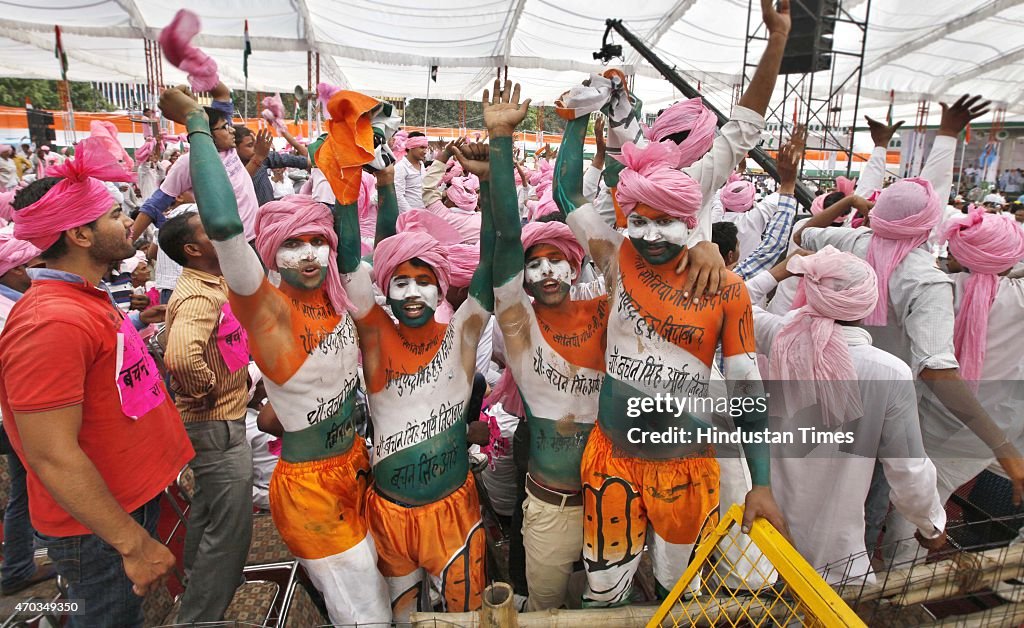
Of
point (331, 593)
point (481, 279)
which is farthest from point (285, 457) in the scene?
point (481, 279)

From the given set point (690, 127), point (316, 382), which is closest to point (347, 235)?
point (316, 382)

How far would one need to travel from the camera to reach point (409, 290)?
2.12 metres

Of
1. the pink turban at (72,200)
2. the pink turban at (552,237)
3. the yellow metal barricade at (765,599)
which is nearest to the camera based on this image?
the yellow metal barricade at (765,599)

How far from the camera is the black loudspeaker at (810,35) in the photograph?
8297 mm

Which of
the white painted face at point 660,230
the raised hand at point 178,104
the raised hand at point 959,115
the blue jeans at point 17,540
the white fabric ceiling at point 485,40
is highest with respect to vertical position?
the white fabric ceiling at point 485,40

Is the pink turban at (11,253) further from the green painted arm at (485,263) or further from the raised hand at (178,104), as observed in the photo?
the green painted arm at (485,263)

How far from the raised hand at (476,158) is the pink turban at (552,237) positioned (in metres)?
0.26

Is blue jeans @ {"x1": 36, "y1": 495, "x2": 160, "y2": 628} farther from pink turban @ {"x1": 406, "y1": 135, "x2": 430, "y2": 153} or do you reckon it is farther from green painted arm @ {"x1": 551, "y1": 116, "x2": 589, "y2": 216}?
pink turban @ {"x1": 406, "y1": 135, "x2": 430, "y2": 153}

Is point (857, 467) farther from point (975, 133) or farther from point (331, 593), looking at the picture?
point (975, 133)

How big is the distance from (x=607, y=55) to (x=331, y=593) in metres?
3.10

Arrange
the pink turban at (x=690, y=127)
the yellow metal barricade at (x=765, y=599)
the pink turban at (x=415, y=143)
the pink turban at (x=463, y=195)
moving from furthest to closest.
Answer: the pink turban at (x=463, y=195), the pink turban at (x=415, y=143), the pink turban at (x=690, y=127), the yellow metal barricade at (x=765, y=599)

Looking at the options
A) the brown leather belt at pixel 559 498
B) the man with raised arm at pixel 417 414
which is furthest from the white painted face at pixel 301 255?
the brown leather belt at pixel 559 498

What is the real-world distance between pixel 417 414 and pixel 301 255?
68cm

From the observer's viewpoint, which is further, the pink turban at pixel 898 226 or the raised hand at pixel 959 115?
the raised hand at pixel 959 115
